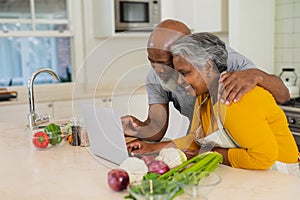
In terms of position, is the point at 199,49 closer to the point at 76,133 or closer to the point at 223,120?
the point at 223,120

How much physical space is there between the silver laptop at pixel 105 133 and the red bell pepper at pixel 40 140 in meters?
0.24

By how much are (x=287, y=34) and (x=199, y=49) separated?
8.07ft

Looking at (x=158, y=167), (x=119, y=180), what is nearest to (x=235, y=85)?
(x=158, y=167)

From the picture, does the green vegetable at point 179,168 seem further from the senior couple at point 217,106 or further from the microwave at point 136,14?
the microwave at point 136,14

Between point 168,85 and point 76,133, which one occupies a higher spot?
point 168,85

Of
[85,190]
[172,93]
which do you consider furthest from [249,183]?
[172,93]

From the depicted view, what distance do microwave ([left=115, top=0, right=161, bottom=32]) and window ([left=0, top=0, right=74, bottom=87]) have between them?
24.3 inches

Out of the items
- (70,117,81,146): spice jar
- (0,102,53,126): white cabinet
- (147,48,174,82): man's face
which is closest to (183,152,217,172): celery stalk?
(147,48,174,82): man's face

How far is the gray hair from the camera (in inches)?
55.4

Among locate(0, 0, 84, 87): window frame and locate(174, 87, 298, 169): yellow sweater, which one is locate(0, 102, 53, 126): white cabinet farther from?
locate(174, 87, 298, 169): yellow sweater

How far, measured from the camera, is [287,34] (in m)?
3.58

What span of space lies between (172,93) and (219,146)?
0.40 m

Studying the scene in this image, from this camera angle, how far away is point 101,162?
1.53 m

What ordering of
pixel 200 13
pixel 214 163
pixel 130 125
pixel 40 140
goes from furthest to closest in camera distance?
1. pixel 200 13
2. pixel 40 140
3. pixel 130 125
4. pixel 214 163
